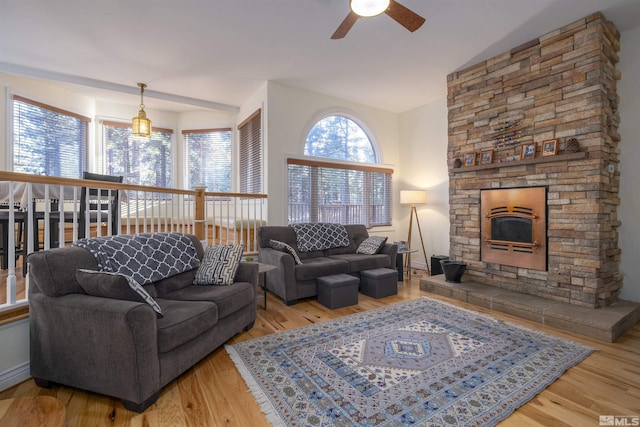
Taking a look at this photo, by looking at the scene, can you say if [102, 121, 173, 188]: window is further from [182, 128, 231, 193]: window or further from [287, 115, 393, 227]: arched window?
[287, 115, 393, 227]: arched window

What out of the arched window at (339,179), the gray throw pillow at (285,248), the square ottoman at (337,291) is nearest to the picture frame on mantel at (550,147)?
the square ottoman at (337,291)

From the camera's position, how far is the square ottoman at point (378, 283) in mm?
3746

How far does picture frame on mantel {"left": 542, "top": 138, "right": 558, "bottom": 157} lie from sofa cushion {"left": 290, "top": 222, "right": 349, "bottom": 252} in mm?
2719

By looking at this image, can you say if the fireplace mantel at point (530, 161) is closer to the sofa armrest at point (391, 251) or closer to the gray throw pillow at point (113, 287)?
the sofa armrest at point (391, 251)

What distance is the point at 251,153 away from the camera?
5.29m

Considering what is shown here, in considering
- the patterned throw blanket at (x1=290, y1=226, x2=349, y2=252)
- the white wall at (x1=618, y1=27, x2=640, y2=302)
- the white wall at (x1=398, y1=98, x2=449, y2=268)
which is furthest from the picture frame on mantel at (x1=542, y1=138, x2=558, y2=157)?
the patterned throw blanket at (x1=290, y1=226, x2=349, y2=252)

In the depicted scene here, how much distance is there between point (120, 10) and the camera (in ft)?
9.35

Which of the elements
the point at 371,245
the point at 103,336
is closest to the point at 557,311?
the point at 371,245

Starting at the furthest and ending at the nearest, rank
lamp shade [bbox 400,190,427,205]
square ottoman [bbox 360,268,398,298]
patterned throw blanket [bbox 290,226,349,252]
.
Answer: lamp shade [bbox 400,190,427,205] → patterned throw blanket [bbox 290,226,349,252] → square ottoman [bbox 360,268,398,298]

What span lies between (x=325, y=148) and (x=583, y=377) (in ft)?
14.4

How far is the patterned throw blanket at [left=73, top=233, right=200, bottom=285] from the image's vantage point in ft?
7.13

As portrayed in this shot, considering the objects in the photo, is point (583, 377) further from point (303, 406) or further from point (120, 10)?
point (120, 10)

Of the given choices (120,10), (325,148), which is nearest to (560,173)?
(325,148)

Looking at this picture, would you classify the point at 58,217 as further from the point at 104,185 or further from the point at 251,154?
the point at 251,154
